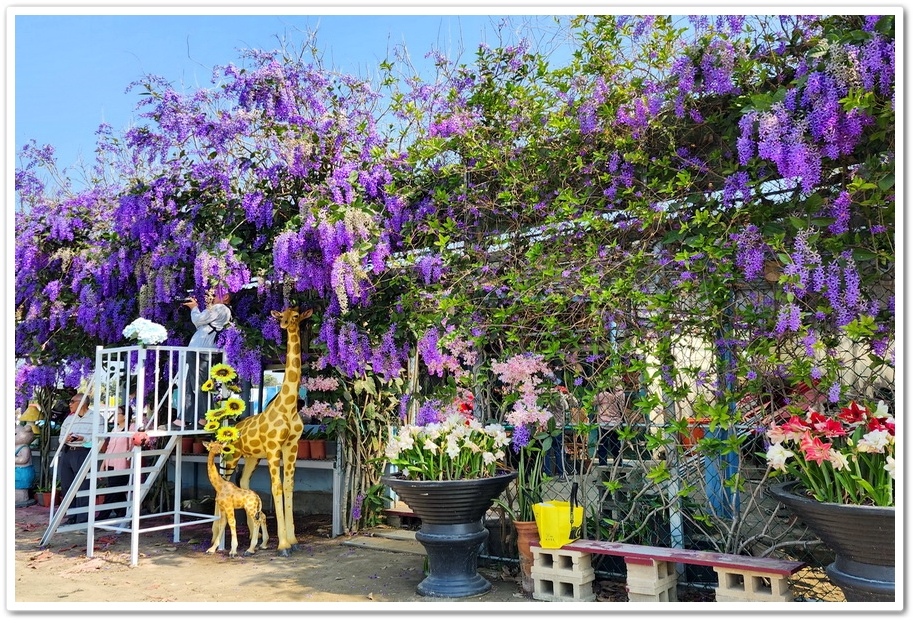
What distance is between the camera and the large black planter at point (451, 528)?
3822 mm

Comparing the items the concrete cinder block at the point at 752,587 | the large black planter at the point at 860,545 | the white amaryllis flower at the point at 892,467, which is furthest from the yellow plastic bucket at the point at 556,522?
the white amaryllis flower at the point at 892,467

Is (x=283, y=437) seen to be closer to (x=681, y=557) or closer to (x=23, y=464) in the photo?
(x=681, y=557)

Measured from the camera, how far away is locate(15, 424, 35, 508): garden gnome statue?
7602 millimetres

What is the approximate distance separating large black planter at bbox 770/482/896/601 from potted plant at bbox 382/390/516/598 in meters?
1.60

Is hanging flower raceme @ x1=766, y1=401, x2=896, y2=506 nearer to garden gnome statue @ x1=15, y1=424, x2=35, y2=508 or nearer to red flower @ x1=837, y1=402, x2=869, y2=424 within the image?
red flower @ x1=837, y1=402, x2=869, y2=424

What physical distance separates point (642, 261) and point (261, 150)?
10.3 feet

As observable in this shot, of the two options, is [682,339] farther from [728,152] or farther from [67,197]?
[67,197]

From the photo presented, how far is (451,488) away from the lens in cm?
380

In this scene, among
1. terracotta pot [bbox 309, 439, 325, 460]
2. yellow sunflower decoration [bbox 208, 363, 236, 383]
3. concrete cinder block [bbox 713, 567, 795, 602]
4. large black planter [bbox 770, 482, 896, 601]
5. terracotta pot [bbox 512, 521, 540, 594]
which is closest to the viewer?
large black planter [bbox 770, 482, 896, 601]

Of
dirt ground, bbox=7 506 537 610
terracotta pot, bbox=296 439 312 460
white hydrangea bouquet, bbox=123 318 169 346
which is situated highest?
white hydrangea bouquet, bbox=123 318 169 346

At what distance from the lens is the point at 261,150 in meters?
5.69

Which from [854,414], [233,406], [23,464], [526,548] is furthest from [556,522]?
[23,464]

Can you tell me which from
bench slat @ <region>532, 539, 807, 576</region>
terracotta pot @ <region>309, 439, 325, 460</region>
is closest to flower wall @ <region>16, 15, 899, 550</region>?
bench slat @ <region>532, 539, 807, 576</region>
